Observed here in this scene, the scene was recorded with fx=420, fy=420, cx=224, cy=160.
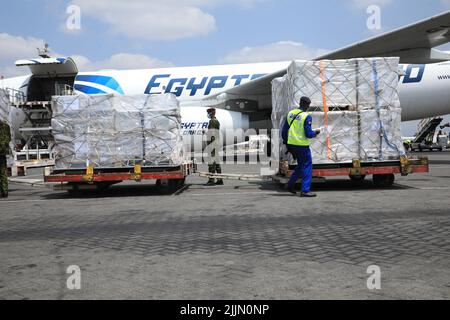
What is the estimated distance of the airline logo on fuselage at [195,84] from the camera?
1878 cm

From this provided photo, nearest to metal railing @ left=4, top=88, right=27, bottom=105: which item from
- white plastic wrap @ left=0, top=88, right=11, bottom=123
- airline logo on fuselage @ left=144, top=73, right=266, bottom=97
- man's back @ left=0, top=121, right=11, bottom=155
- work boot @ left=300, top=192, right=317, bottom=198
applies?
airline logo on fuselage @ left=144, top=73, right=266, bottom=97

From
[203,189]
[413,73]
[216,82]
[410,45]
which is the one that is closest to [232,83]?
[216,82]

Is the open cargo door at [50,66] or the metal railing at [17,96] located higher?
the open cargo door at [50,66]

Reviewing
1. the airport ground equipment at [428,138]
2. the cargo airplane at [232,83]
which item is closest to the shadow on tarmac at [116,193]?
the cargo airplane at [232,83]

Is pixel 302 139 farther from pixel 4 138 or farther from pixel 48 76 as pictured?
pixel 48 76

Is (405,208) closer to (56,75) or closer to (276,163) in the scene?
(276,163)

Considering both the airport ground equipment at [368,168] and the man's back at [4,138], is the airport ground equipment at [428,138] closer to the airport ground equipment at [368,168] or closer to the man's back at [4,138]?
the airport ground equipment at [368,168]

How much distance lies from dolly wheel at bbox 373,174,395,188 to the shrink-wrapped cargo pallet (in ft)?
2.13

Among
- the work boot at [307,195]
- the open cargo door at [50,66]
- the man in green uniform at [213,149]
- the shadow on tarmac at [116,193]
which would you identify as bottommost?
the shadow on tarmac at [116,193]

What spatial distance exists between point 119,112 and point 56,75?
1354cm

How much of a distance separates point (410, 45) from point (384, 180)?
737 centimetres

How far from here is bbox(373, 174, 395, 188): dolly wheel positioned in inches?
367

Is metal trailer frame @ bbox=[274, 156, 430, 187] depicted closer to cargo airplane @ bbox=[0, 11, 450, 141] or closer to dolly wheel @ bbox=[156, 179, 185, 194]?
dolly wheel @ bbox=[156, 179, 185, 194]

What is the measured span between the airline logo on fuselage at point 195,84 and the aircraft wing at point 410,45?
5.36 feet
